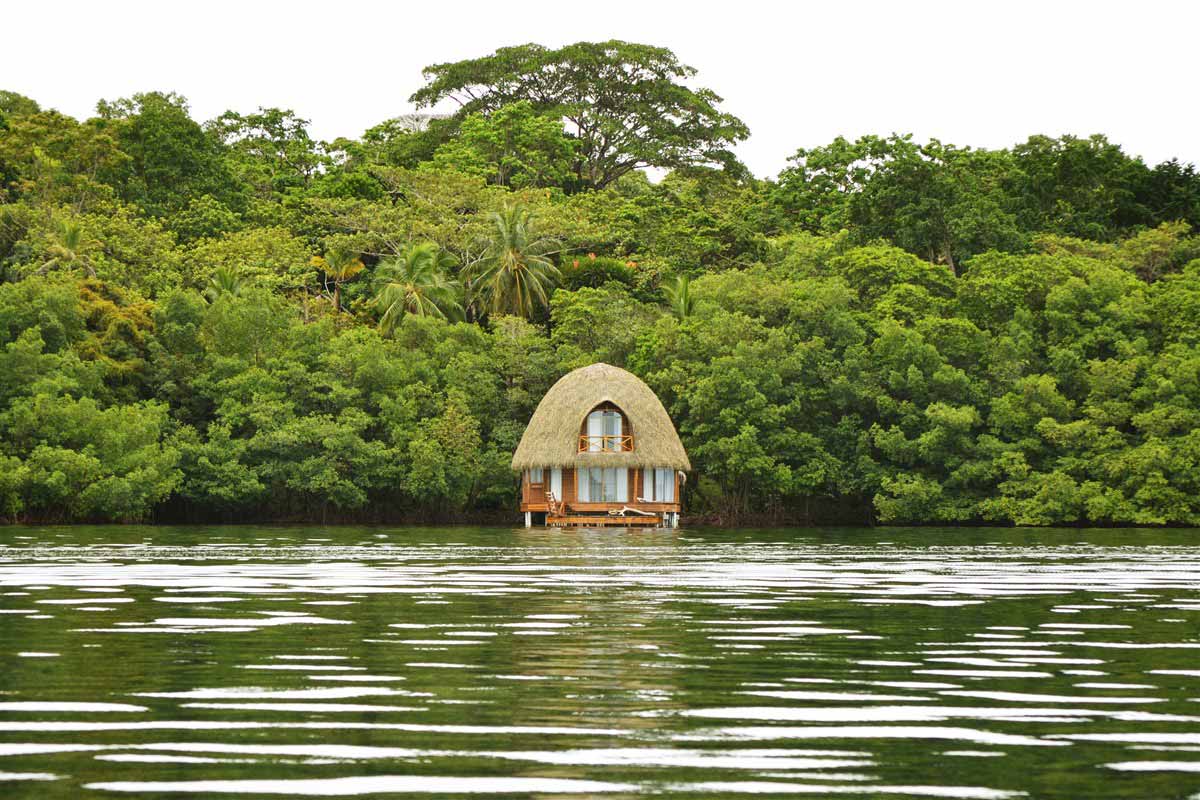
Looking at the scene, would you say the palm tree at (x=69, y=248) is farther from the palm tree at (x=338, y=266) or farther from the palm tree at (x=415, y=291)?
the palm tree at (x=415, y=291)

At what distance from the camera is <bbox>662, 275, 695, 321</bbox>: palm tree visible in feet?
185

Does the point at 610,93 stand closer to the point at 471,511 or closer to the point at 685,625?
the point at 471,511

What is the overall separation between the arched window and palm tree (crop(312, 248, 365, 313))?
48.9ft

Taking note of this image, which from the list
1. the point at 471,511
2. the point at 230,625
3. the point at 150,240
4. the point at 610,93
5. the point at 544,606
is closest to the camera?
the point at 230,625

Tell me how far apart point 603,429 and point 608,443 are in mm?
461

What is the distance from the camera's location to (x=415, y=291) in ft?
194

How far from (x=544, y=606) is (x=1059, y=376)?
38.8 meters

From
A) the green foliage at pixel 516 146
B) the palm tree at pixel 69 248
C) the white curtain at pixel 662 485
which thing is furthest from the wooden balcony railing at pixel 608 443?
the green foliage at pixel 516 146

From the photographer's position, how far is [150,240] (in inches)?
2386

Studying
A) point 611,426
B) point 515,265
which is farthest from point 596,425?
point 515,265

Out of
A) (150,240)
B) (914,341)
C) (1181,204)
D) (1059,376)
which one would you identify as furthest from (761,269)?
(150,240)

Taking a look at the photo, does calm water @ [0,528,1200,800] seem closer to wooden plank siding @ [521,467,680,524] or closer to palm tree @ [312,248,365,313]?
wooden plank siding @ [521,467,680,524]

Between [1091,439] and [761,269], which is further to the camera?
[761,269]

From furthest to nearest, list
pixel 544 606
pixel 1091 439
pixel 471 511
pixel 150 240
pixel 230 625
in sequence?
pixel 150 240 < pixel 471 511 < pixel 1091 439 < pixel 544 606 < pixel 230 625
